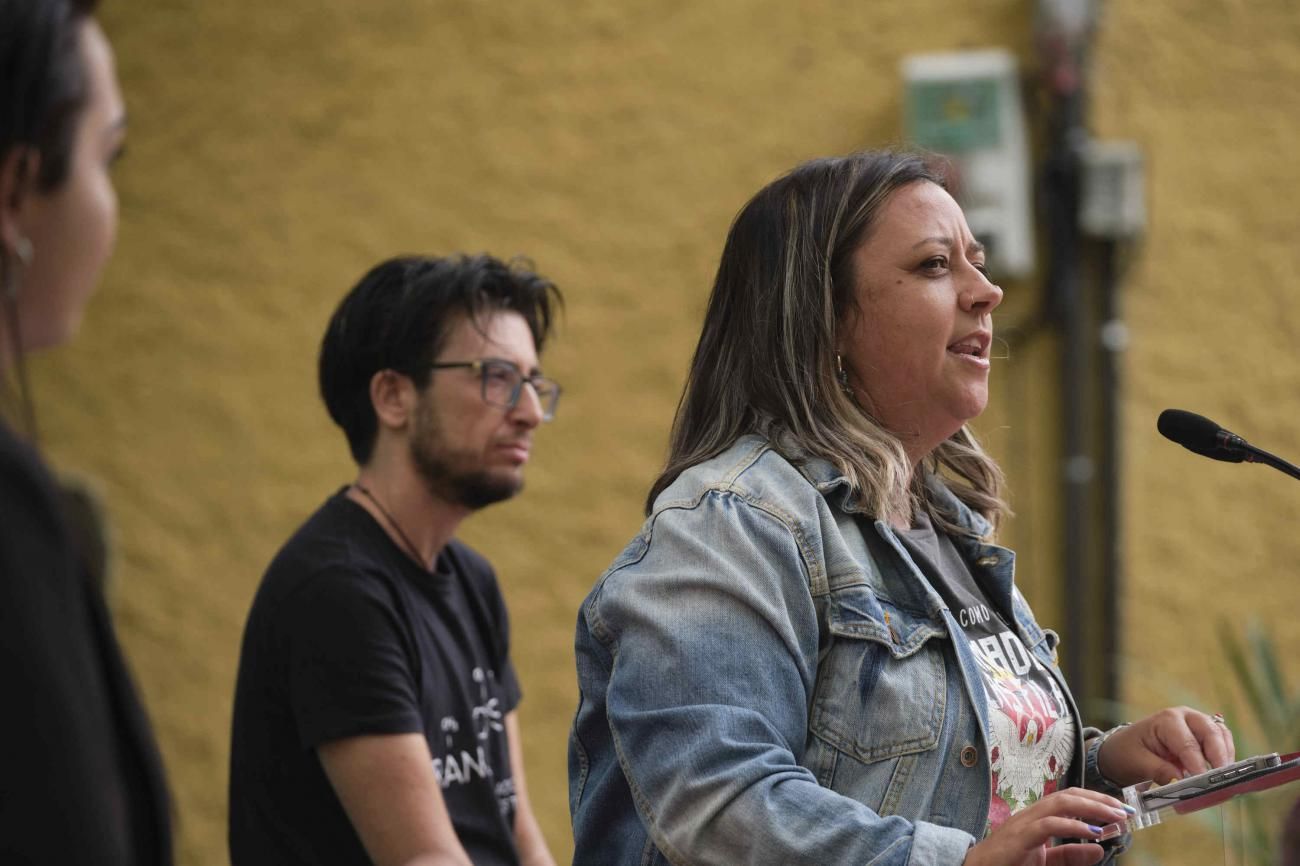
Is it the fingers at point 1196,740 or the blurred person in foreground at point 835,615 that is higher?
the blurred person in foreground at point 835,615

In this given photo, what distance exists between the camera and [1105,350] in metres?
4.82

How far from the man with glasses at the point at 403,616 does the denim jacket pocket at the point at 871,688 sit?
914mm

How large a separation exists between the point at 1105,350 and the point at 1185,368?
251 mm

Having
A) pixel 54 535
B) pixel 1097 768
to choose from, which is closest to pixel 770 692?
pixel 1097 768

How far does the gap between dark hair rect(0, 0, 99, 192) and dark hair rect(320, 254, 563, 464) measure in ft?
6.55

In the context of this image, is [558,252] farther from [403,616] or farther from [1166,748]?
[1166,748]

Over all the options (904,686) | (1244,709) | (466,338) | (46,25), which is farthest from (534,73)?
(46,25)

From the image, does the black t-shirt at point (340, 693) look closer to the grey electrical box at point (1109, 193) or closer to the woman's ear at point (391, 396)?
the woman's ear at point (391, 396)

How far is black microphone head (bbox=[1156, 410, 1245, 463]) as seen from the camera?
7.03ft

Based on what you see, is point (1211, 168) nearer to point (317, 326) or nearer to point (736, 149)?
point (736, 149)

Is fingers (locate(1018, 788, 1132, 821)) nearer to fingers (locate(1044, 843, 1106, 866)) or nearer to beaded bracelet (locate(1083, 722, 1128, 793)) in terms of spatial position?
fingers (locate(1044, 843, 1106, 866))

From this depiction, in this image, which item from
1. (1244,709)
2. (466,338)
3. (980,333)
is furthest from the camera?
(1244,709)

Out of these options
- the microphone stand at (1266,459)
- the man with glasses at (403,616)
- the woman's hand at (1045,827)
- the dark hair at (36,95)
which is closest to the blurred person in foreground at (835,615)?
the woman's hand at (1045,827)

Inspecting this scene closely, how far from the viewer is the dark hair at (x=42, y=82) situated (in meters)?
1.23
